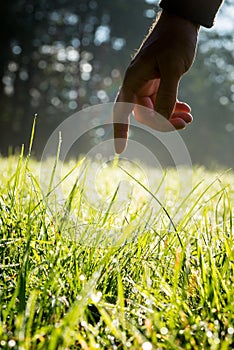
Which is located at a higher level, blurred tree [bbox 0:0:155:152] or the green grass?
blurred tree [bbox 0:0:155:152]

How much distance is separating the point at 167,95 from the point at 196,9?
1.02ft

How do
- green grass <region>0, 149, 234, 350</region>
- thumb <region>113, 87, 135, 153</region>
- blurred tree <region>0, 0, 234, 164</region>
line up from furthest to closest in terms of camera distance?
1. blurred tree <region>0, 0, 234, 164</region>
2. thumb <region>113, 87, 135, 153</region>
3. green grass <region>0, 149, 234, 350</region>

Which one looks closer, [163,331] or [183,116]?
[163,331]

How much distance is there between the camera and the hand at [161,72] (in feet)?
4.64

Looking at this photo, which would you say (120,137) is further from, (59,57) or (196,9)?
(59,57)

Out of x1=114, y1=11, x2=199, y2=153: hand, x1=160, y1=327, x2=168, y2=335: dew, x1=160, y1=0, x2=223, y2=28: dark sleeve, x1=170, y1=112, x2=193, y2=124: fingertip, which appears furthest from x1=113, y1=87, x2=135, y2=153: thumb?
x1=160, y1=327, x2=168, y2=335: dew

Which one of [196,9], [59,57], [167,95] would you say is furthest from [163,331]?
[59,57]

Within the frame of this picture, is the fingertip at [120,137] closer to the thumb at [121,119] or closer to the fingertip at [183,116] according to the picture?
the thumb at [121,119]

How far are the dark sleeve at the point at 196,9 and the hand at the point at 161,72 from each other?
2cm

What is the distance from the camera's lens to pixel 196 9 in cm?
153

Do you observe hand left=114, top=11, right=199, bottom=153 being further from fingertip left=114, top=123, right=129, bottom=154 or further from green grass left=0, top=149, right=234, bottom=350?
green grass left=0, top=149, right=234, bottom=350

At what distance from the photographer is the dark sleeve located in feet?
4.94

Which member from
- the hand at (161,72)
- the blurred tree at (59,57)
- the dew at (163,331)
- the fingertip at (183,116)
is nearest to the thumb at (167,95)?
the hand at (161,72)

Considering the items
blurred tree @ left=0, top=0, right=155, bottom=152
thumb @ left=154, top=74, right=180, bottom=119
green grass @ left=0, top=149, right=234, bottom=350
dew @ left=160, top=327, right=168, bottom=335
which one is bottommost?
dew @ left=160, top=327, right=168, bottom=335
